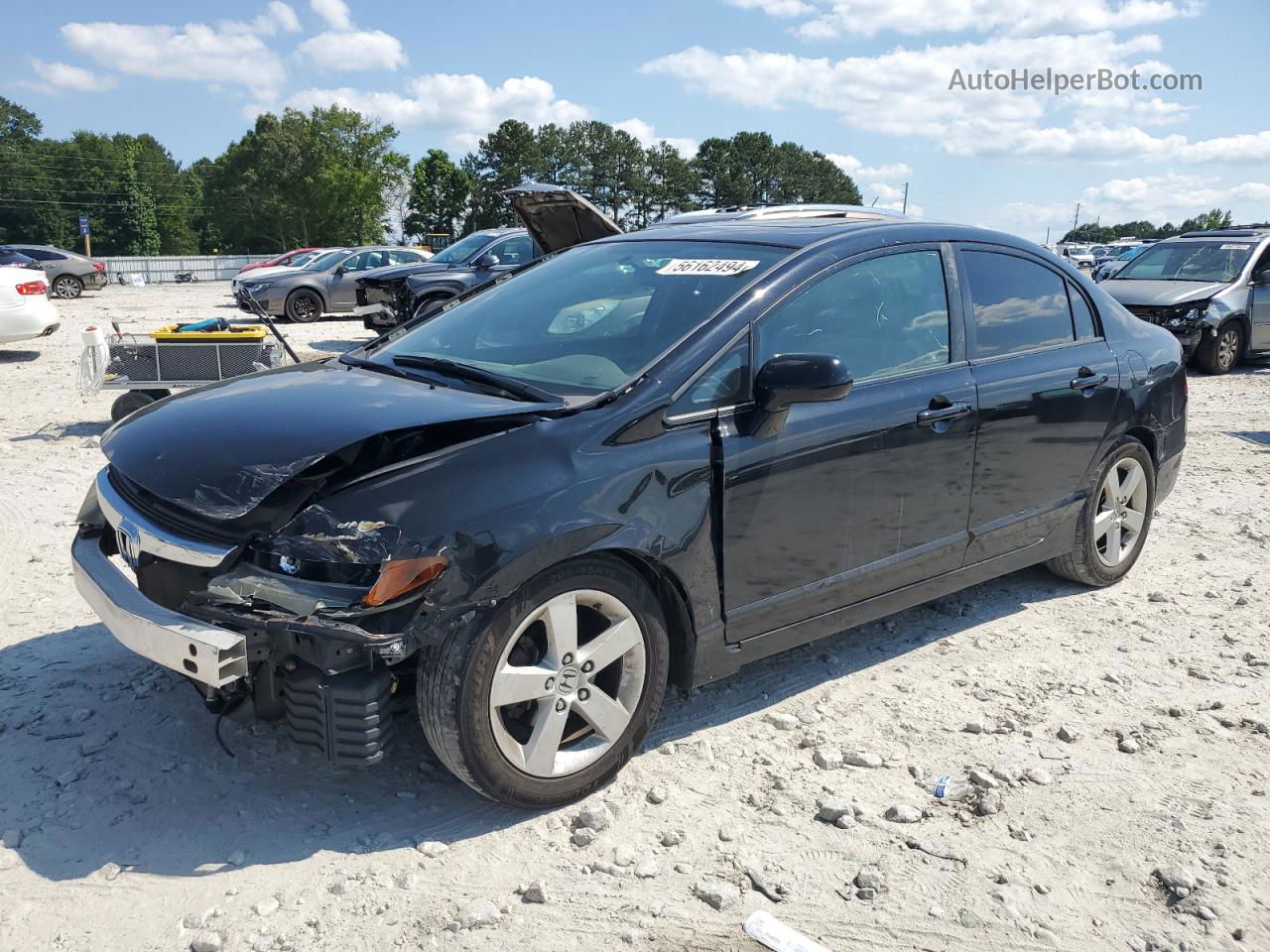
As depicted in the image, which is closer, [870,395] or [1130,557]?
[870,395]

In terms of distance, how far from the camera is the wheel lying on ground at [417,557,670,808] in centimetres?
285

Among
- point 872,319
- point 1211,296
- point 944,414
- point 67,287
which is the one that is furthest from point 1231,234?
point 67,287

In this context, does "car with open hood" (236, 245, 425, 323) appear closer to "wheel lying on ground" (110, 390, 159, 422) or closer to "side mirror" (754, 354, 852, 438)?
"wheel lying on ground" (110, 390, 159, 422)

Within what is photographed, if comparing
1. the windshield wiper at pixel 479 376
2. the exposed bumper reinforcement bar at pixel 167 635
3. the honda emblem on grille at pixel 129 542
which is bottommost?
the exposed bumper reinforcement bar at pixel 167 635

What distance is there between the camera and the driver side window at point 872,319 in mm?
3604

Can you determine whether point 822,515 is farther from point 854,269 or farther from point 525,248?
point 525,248

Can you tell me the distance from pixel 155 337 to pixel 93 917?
21.1 feet

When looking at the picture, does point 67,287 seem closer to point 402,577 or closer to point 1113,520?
point 1113,520

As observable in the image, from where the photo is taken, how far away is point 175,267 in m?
55.8

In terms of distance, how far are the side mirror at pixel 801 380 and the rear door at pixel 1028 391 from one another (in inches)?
42.7

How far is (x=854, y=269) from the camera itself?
3.83m

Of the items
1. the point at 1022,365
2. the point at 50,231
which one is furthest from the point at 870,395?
the point at 50,231

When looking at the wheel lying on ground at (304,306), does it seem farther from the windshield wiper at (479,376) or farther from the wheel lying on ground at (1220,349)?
the windshield wiper at (479,376)

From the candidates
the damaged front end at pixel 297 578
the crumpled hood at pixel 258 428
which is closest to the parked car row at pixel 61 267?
the crumpled hood at pixel 258 428
